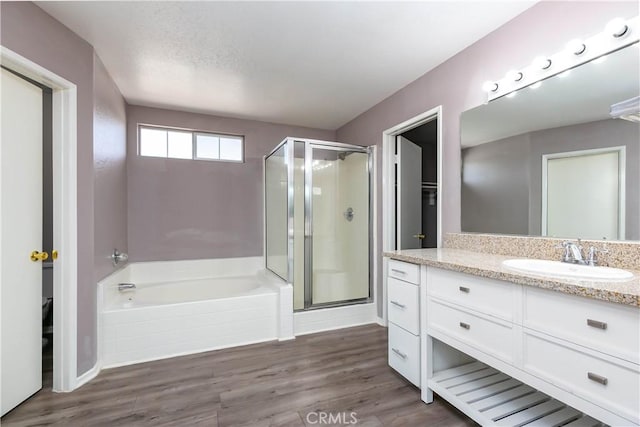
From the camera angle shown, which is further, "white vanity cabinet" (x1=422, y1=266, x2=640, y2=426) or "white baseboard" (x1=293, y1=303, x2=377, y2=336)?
"white baseboard" (x1=293, y1=303, x2=377, y2=336)

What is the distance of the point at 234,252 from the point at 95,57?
7.67 ft

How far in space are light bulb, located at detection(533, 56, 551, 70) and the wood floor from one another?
2.05 meters

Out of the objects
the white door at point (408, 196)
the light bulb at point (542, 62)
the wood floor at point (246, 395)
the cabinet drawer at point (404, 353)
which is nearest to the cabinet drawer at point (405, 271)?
the cabinet drawer at point (404, 353)

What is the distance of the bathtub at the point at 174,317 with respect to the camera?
227cm

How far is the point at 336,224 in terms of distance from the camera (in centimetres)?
329

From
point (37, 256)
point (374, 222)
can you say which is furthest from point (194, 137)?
point (374, 222)

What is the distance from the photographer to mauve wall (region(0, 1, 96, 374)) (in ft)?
5.59

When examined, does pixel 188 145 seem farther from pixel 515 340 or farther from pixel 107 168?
pixel 515 340

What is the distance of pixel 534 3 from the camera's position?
1.66 meters

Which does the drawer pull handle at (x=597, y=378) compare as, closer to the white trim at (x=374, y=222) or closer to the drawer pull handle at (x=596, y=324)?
the drawer pull handle at (x=596, y=324)

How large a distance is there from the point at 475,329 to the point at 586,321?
49cm

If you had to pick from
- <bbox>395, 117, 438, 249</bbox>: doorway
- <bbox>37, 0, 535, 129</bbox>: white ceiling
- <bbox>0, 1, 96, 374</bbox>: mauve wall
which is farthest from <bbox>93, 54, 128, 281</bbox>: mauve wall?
<bbox>395, 117, 438, 249</bbox>: doorway

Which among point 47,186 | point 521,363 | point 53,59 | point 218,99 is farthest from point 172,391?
point 218,99

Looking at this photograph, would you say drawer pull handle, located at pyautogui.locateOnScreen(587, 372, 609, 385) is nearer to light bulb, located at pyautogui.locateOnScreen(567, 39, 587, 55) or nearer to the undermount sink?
the undermount sink
